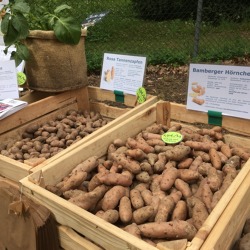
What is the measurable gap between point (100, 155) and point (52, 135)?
523 mm

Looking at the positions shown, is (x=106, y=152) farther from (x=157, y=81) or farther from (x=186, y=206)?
(x=157, y=81)

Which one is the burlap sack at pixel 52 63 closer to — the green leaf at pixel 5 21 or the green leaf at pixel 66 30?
the green leaf at pixel 66 30

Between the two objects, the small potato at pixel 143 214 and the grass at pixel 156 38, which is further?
the grass at pixel 156 38

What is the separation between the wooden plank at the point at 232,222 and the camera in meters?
1.07

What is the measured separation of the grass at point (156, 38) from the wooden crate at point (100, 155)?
3.36m

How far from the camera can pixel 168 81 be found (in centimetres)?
499

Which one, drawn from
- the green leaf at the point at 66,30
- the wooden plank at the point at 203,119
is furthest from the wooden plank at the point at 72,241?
the green leaf at the point at 66,30

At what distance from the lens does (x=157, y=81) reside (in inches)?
198

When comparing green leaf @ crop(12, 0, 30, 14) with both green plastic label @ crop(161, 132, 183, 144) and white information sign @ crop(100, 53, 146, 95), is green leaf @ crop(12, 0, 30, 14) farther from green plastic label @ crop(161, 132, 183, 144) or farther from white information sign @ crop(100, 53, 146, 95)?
green plastic label @ crop(161, 132, 183, 144)

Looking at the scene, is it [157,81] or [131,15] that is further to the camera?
[131,15]

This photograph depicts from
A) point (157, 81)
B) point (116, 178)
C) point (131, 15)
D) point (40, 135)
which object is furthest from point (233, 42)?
point (116, 178)

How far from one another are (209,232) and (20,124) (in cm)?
150

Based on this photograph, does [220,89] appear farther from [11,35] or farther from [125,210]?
[11,35]

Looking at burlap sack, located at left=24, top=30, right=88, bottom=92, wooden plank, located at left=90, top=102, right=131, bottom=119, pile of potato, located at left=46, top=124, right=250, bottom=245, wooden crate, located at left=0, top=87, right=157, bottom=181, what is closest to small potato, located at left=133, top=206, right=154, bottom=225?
pile of potato, located at left=46, top=124, right=250, bottom=245
